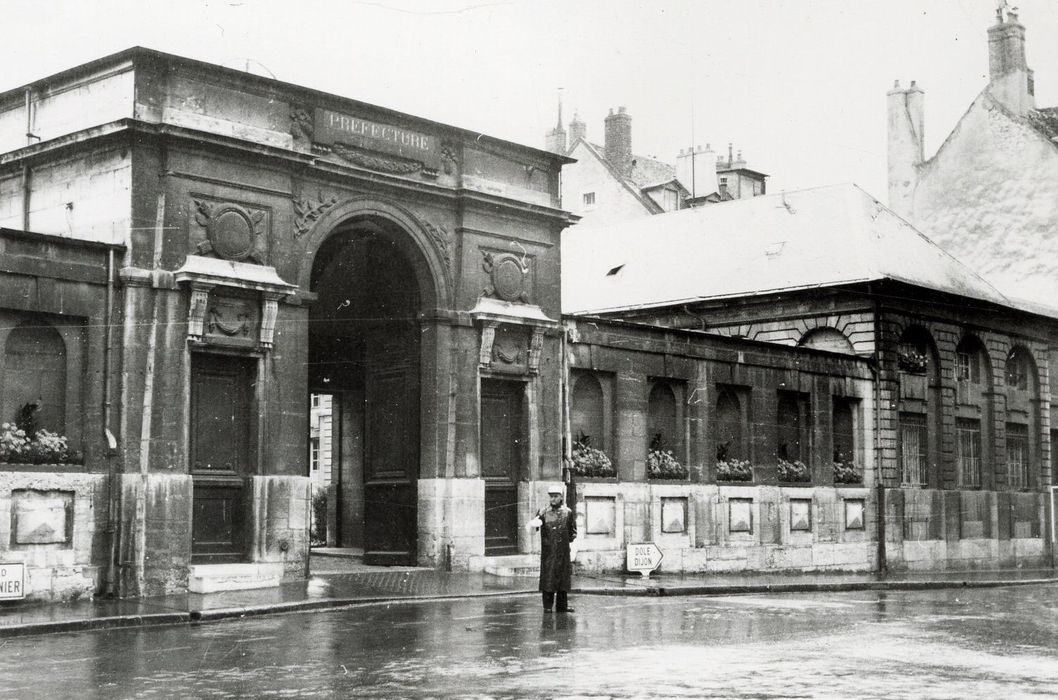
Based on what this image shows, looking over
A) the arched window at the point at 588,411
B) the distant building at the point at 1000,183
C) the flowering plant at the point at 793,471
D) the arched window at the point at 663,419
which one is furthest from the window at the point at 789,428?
the distant building at the point at 1000,183

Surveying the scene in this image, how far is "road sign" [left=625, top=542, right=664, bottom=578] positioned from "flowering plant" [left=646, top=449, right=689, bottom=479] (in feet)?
6.75

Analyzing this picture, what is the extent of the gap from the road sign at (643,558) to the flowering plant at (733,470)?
150 inches

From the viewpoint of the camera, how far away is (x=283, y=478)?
64.6 ft

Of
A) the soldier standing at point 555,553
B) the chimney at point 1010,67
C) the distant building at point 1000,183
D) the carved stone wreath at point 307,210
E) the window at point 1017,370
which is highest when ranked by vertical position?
the chimney at point 1010,67

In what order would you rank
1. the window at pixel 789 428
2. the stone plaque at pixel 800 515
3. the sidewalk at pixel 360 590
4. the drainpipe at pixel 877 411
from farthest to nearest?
the drainpipe at pixel 877 411
the window at pixel 789 428
the stone plaque at pixel 800 515
the sidewalk at pixel 360 590

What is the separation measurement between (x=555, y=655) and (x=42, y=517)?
8.46m

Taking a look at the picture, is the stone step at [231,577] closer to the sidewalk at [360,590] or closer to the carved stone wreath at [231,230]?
the sidewalk at [360,590]

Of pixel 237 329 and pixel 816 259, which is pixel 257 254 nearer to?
pixel 237 329

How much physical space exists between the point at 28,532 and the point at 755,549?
52.6ft

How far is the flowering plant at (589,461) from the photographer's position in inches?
973

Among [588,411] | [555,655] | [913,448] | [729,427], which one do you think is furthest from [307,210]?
[913,448]

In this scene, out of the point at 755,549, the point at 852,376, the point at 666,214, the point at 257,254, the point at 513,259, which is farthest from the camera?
the point at 666,214

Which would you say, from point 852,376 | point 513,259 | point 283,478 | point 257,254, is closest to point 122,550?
point 283,478

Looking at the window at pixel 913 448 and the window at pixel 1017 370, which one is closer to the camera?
the window at pixel 913 448
